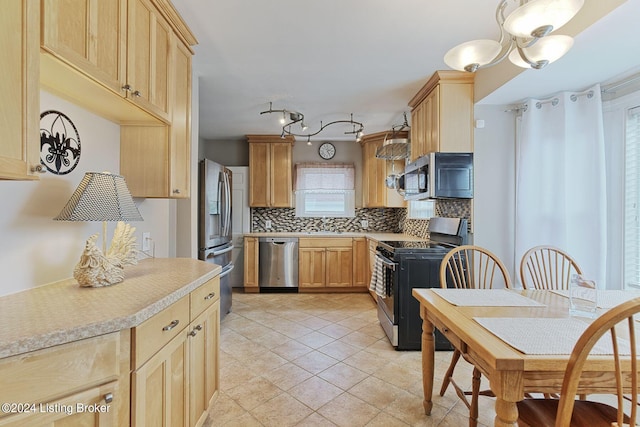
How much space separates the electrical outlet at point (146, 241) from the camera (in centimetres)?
214

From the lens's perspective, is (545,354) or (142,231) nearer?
(545,354)

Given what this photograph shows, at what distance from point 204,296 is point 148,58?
136 centimetres

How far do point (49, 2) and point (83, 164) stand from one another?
2.66 ft

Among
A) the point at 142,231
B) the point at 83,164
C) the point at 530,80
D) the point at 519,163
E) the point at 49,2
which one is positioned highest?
the point at 530,80

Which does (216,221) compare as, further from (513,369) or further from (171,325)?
(513,369)

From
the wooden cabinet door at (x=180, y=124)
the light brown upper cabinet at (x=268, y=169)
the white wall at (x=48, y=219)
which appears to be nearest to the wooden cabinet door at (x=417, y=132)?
the light brown upper cabinet at (x=268, y=169)

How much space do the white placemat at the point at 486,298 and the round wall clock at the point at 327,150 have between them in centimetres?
385

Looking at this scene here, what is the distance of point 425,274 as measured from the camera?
2820mm

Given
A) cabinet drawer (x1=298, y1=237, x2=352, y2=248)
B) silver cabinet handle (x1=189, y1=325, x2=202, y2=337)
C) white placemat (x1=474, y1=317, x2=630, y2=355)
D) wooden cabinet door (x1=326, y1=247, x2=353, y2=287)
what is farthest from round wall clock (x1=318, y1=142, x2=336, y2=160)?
white placemat (x1=474, y1=317, x2=630, y2=355)

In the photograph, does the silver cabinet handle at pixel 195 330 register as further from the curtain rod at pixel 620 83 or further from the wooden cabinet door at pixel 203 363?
the curtain rod at pixel 620 83

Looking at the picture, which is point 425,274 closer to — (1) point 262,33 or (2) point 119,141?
(1) point 262,33

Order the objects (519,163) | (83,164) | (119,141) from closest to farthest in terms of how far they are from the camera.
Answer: (83,164), (119,141), (519,163)

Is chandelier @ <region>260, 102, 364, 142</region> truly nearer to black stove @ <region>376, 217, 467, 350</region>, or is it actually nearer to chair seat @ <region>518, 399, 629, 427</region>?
black stove @ <region>376, 217, 467, 350</region>

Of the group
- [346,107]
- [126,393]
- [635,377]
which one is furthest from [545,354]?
[346,107]
